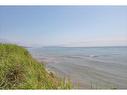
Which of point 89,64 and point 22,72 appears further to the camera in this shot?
point 89,64

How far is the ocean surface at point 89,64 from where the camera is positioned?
2484 mm

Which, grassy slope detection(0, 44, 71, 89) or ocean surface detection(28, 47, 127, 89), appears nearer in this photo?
grassy slope detection(0, 44, 71, 89)

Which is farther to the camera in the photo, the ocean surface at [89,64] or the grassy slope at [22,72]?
the ocean surface at [89,64]

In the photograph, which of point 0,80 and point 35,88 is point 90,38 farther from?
point 0,80

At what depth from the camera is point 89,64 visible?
8.40ft

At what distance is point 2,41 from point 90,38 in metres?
0.72

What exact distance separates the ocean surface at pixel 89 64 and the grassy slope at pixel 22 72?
0.27 feet

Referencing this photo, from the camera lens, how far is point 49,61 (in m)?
2.61

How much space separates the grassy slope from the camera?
231 cm

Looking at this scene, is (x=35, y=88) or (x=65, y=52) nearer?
(x=35, y=88)

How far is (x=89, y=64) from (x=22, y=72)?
1.82ft

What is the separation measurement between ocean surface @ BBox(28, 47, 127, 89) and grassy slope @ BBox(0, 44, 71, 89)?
8 centimetres
